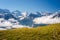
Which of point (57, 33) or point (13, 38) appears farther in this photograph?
point (57, 33)

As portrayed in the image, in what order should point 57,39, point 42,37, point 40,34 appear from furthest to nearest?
1. point 40,34
2. point 42,37
3. point 57,39

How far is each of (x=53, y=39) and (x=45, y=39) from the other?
2.36 m

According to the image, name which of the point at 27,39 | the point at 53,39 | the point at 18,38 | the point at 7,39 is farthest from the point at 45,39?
the point at 7,39

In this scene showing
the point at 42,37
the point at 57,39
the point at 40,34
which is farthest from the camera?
the point at 40,34

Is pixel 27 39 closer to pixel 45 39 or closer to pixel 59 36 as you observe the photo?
pixel 45 39

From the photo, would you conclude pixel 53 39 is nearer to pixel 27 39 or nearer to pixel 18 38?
pixel 27 39

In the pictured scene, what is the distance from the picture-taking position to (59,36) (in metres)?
49.1

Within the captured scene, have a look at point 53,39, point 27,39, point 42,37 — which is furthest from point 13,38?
point 53,39

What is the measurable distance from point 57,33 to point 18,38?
13194 millimetres

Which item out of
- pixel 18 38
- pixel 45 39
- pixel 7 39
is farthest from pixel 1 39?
pixel 45 39

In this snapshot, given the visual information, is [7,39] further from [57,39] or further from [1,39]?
[57,39]

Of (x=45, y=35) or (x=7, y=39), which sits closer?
(x=7, y=39)

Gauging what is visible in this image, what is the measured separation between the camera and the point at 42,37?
49.5 meters

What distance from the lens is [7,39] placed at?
158ft
